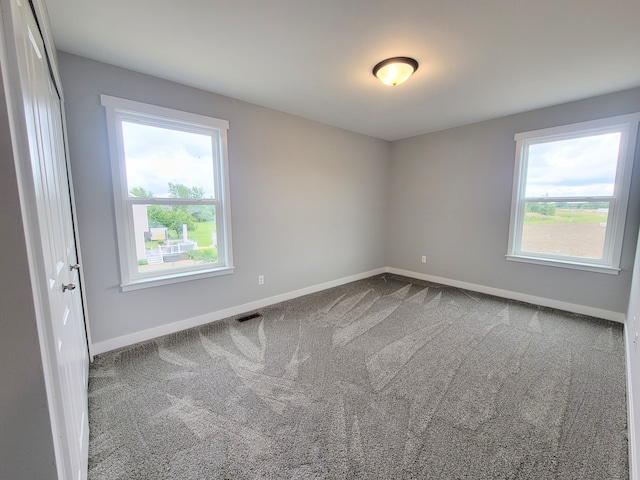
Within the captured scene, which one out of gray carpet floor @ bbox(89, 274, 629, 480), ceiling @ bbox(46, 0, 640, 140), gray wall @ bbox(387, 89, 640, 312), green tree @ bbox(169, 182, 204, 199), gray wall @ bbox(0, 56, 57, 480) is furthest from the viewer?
gray wall @ bbox(387, 89, 640, 312)

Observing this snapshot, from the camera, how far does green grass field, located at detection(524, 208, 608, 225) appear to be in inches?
124

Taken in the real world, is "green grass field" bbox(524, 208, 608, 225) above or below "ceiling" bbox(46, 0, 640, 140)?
below

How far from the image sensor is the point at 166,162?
2.74m

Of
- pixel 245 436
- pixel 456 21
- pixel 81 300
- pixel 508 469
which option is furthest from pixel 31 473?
pixel 456 21

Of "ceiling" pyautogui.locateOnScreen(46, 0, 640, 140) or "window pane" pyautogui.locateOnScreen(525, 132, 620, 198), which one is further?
"window pane" pyautogui.locateOnScreen(525, 132, 620, 198)

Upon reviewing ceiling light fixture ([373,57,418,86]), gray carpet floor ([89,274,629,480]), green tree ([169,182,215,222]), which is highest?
ceiling light fixture ([373,57,418,86])

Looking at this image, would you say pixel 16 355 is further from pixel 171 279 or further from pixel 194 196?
pixel 194 196

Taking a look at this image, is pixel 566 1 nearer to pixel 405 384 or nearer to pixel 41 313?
pixel 405 384

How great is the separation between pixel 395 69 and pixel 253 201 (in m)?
2.07

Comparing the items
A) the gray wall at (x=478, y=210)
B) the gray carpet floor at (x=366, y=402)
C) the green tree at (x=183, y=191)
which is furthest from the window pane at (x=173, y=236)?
the gray wall at (x=478, y=210)

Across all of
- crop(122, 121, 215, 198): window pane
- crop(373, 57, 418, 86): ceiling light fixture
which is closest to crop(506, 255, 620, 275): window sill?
crop(373, 57, 418, 86): ceiling light fixture

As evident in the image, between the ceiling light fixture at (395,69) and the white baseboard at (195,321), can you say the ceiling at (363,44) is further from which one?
the white baseboard at (195,321)

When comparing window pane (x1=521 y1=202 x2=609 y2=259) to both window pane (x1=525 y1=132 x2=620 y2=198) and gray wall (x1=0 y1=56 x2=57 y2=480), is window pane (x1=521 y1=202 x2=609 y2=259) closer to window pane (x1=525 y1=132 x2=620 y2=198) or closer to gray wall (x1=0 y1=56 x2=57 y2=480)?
window pane (x1=525 y1=132 x2=620 y2=198)

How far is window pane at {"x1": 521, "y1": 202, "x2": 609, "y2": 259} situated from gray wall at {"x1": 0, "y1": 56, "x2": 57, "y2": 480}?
15.4ft
